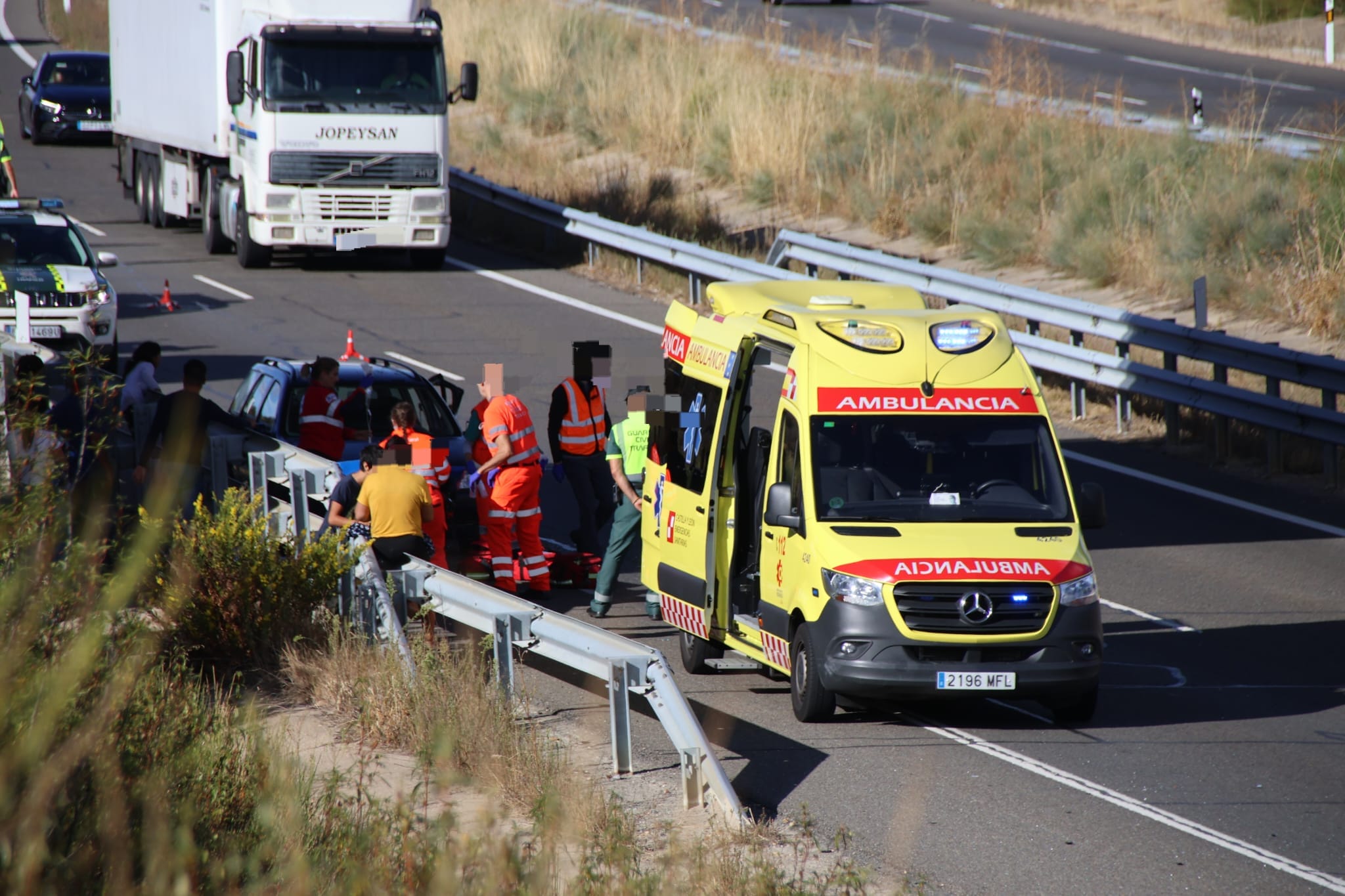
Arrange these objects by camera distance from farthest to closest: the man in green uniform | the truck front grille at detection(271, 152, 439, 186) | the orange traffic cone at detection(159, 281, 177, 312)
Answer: the truck front grille at detection(271, 152, 439, 186)
the orange traffic cone at detection(159, 281, 177, 312)
the man in green uniform

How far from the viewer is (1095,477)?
16.1 metres

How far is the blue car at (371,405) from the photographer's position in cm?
1391

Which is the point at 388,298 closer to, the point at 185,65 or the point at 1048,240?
the point at 185,65

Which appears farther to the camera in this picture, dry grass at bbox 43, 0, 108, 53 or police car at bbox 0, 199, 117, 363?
dry grass at bbox 43, 0, 108, 53

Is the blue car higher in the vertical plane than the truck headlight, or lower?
lower

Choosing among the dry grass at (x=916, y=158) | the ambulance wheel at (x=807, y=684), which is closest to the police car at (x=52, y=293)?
the ambulance wheel at (x=807, y=684)

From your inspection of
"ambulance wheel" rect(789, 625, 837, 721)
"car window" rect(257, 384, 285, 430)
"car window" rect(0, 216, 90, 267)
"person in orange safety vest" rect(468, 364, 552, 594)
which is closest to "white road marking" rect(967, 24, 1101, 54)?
"car window" rect(0, 216, 90, 267)

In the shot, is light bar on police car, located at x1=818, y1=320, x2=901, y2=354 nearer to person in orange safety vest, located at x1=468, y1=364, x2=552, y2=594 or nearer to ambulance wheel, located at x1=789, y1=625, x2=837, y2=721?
ambulance wheel, located at x1=789, y1=625, x2=837, y2=721

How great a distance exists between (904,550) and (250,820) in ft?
13.6

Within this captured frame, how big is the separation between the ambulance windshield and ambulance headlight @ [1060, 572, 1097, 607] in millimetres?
495

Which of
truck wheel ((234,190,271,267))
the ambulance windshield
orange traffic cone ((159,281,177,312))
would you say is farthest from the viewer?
truck wheel ((234,190,271,267))

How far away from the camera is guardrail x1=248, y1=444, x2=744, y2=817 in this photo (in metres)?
7.99

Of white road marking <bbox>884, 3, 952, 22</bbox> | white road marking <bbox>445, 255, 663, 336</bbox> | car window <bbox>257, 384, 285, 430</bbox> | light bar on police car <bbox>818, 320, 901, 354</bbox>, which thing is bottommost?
white road marking <bbox>445, 255, 663, 336</bbox>

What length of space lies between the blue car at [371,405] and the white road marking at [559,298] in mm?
7483
